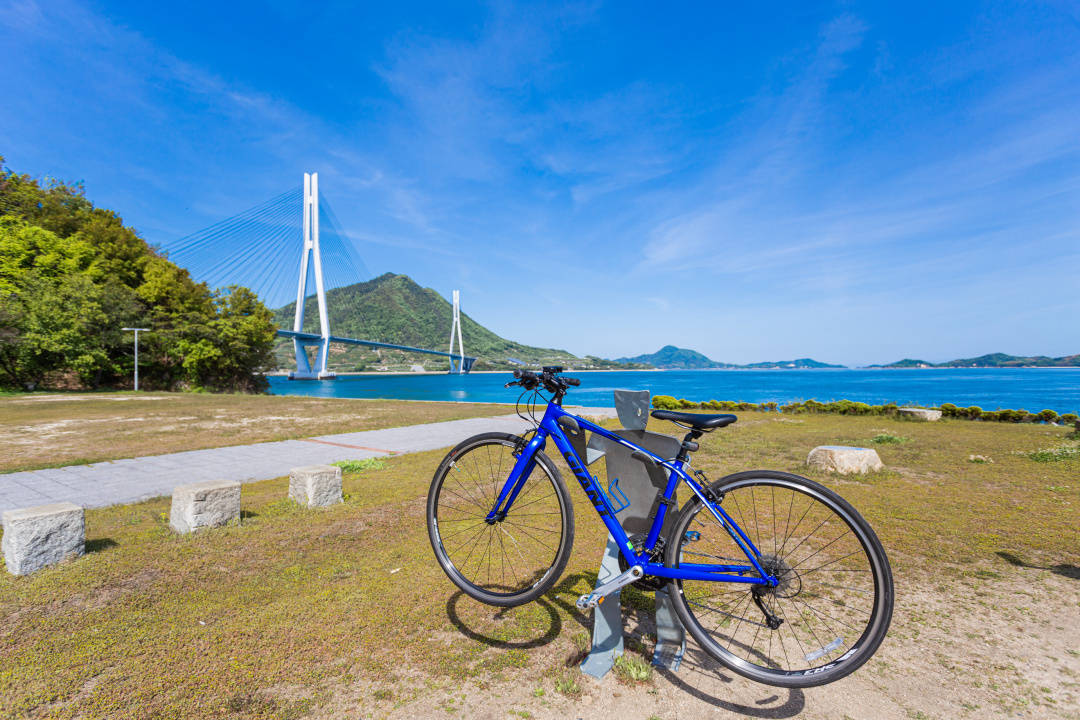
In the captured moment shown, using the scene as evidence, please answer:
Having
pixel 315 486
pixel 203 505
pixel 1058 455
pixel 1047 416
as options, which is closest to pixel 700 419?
pixel 315 486

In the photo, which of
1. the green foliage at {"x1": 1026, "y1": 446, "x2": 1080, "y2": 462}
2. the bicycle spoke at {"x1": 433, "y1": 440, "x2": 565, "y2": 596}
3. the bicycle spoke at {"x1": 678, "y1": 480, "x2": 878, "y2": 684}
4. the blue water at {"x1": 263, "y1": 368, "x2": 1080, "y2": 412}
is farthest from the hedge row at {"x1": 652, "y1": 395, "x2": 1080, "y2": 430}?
the bicycle spoke at {"x1": 678, "y1": 480, "x2": 878, "y2": 684}

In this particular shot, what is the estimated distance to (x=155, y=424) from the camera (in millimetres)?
11250

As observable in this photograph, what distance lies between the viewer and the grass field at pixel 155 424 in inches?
313

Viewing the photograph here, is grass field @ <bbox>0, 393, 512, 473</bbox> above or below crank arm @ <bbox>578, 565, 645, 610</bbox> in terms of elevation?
below

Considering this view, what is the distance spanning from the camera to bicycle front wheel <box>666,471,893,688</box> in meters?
1.88

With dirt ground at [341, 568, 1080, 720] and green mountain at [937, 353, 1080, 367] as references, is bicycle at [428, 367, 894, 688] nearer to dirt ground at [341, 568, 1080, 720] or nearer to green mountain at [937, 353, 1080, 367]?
dirt ground at [341, 568, 1080, 720]

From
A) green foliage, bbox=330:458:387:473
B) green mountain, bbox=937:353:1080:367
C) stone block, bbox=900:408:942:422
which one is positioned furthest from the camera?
green mountain, bbox=937:353:1080:367

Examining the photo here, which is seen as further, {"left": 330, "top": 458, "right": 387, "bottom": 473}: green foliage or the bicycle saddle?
{"left": 330, "top": 458, "right": 387, "bottom": 473}: green foliage

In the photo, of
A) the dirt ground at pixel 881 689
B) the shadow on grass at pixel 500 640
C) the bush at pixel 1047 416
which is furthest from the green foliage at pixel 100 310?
the bush at pixel 1047 416

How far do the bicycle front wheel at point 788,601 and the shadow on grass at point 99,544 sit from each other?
4.29 m

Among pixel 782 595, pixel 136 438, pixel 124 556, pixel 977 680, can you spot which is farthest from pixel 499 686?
pixel 136 438

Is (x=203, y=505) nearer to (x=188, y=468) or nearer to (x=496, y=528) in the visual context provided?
(x=496, y=528)

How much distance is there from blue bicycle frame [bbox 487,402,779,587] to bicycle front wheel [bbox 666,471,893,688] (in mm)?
55

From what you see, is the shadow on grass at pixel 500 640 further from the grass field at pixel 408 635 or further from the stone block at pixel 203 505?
the stone block at pixel 203 505
